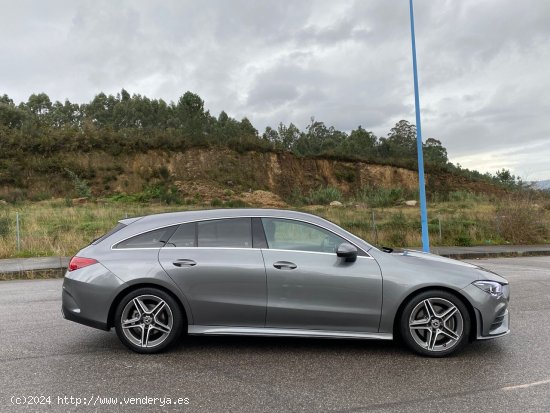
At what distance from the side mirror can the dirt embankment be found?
32255 mm

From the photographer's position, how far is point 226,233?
5.04 meters

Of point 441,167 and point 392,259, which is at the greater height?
point 441,167

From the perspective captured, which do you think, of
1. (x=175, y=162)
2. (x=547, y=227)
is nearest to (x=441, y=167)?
(x=175, y=162)

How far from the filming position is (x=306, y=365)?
4.59 meters

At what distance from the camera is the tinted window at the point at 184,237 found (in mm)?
5023

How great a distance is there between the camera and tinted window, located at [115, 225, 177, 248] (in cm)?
505

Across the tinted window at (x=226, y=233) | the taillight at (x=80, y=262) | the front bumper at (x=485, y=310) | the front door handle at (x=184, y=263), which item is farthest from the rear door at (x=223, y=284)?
the front bumper at (x=485, y=310)

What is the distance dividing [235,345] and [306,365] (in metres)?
0.98

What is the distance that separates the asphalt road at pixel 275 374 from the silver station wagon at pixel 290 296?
0.87 feet

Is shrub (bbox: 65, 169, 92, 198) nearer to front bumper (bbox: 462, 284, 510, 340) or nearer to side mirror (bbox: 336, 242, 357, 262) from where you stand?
side mirror (bbox: 336, 242, 357, 262)

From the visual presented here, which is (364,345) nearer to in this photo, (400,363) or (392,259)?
(400,363)

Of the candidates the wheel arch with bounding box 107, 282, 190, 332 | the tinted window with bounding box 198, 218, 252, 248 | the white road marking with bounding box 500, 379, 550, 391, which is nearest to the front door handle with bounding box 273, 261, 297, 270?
the tinted window with bounding box 198, 218, 252, 248

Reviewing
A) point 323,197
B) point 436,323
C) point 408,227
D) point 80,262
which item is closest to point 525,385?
point 436,323

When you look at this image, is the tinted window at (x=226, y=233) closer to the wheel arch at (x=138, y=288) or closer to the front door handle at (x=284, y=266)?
the front door handle at (x=284, y=266)
